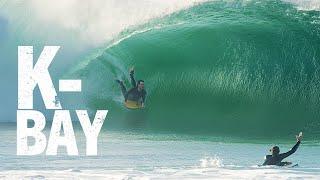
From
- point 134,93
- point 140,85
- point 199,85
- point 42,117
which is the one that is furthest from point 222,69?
point 42,117

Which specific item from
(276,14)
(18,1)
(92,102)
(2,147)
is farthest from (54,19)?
(276,14)

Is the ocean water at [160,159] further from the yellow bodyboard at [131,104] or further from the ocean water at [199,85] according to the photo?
the yellow bodyboard at [131,104]

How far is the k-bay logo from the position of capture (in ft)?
19.6

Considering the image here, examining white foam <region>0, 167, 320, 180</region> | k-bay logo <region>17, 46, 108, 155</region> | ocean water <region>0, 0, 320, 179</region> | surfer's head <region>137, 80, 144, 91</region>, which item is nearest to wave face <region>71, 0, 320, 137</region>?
ocean water <region>0, 0, 320, 179</region>

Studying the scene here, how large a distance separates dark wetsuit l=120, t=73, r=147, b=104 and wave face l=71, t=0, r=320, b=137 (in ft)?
0.36

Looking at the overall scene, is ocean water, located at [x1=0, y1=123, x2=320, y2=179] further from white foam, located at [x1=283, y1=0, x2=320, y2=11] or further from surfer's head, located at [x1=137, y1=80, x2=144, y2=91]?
white foam, located at [x1=283, y1=0, x2=320, y2=11]

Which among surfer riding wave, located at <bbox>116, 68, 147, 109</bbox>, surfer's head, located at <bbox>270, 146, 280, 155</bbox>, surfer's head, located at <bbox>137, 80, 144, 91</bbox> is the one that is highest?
surfer's head, located at <bbox>137, 80, 144, 91</bbox>

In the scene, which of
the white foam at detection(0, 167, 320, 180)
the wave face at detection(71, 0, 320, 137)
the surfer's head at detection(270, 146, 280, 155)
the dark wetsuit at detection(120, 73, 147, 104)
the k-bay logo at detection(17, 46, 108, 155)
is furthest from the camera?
the wave face at detection(71, 0, 320, 137)

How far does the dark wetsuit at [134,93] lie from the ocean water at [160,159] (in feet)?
1.15

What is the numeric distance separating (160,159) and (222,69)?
1727 mm

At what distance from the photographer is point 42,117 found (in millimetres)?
5953

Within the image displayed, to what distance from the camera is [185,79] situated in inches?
281

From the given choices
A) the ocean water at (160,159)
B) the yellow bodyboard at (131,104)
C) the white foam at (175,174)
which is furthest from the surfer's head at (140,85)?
the white foam at (175,174)

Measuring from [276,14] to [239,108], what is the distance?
3.71ft
